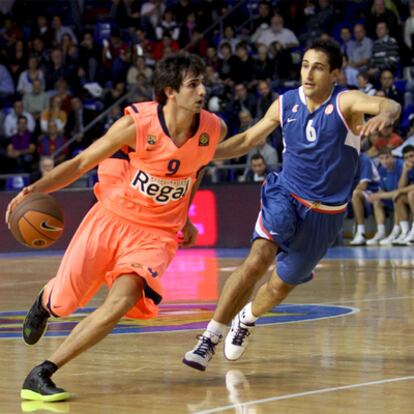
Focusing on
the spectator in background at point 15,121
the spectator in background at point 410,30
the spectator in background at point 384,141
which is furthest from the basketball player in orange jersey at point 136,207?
the spectator in background at point 15,121

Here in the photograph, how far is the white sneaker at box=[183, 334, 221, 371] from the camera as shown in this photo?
664 cm

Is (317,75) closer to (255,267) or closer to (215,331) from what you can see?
(255,267)

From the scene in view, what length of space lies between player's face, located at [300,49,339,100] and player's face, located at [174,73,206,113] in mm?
901

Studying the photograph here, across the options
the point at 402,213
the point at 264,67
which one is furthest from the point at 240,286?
the point at 264,67

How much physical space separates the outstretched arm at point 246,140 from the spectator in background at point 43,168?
11620 mm

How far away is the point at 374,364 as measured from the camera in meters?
6.90

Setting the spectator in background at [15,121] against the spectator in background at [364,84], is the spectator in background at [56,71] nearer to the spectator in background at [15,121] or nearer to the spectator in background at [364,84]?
the spectator in background at [15,121]

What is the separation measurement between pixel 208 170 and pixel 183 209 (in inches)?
518

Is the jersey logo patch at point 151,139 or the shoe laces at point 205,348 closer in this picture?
the jersey logo patch at point 151,139

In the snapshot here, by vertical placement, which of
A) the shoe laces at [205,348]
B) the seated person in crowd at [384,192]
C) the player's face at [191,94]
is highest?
the player's face at [191,94]

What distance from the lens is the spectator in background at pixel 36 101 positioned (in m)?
22.0

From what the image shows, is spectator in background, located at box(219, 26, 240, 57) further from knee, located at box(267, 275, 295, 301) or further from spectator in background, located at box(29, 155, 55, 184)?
knee, located at box(267, 275, 295, 301)

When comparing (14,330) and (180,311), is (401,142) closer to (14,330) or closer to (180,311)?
(180,311)

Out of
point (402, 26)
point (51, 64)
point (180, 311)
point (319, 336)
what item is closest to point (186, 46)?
point (51, 64)
